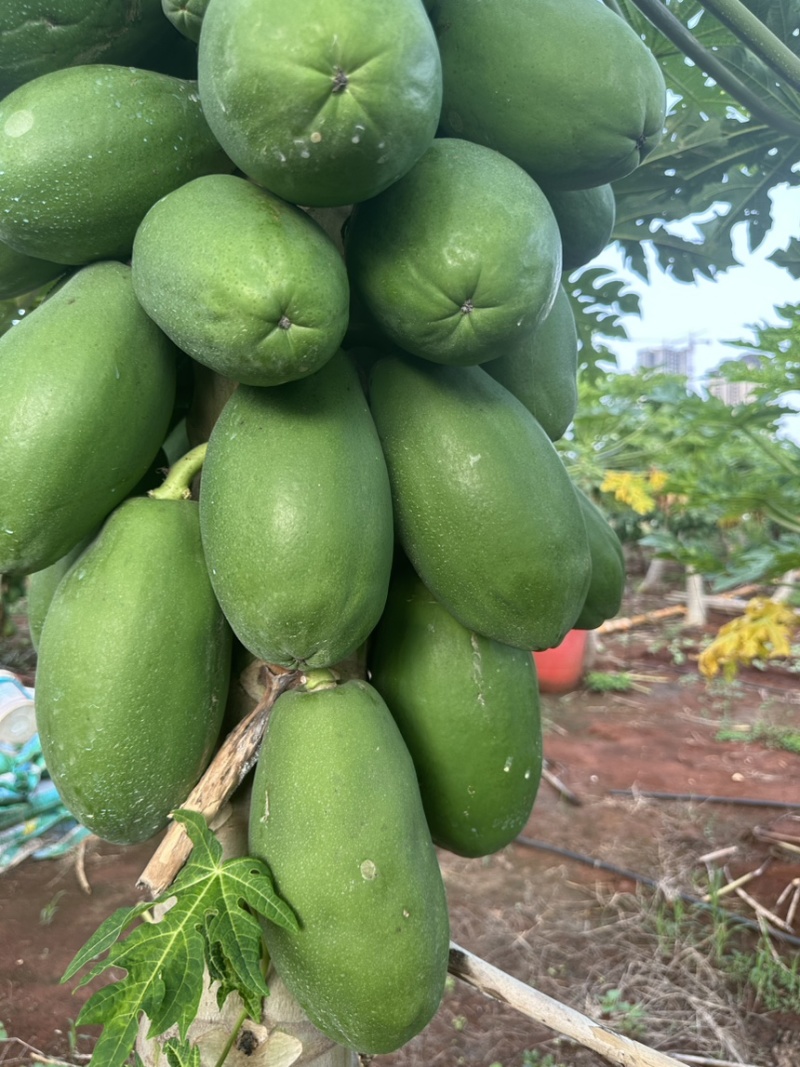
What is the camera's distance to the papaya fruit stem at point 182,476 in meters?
1.10

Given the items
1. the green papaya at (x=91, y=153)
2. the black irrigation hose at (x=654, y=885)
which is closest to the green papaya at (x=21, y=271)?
the green papaya at (x=91, y=153)

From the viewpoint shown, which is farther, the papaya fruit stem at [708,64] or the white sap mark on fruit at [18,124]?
the papaya fruit stem at [708,64]

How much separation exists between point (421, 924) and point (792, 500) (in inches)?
110

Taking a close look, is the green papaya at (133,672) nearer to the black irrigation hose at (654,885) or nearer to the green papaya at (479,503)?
the green papaya at (479,503)

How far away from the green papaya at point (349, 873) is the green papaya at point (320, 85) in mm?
581

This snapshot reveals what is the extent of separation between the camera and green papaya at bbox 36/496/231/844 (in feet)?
3.21

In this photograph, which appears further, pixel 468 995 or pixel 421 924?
pixel 468 995

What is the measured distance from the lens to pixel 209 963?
3.22 ft

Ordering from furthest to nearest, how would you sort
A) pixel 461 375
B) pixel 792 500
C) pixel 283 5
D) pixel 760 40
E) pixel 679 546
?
pixel 679 546, pixel 792 500, pixel 760 40, pixel 461 375, pixel 283 5

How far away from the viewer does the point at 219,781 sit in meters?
1.04

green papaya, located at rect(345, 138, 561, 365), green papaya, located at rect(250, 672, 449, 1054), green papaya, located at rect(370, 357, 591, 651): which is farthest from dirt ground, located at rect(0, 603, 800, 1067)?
green papaya, located at rect(345, 138, 561, 365)

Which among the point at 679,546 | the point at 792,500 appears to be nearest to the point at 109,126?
the point at 792,500

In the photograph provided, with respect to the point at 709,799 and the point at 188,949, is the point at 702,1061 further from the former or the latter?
the point at 709,799

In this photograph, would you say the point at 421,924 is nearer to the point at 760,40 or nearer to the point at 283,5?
the point at 283,5
